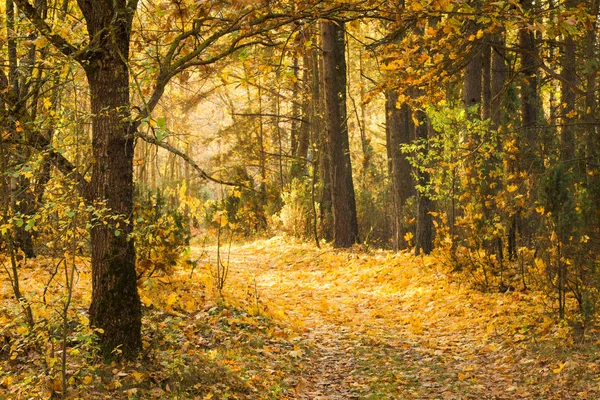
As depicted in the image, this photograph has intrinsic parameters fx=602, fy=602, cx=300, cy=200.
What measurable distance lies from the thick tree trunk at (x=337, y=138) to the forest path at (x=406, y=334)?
6.08 feet

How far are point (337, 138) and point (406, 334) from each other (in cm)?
710

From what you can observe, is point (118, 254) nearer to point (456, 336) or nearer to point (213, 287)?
point (213, 287)

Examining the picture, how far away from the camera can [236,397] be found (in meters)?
5.39

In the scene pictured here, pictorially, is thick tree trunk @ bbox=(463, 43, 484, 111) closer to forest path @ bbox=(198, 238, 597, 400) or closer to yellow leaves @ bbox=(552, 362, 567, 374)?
forest path @ bbox=(198, 238, 597, 400)

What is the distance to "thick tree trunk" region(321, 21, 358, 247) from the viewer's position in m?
14.6

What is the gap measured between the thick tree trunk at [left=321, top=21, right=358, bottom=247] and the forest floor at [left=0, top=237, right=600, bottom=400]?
13.1 feet

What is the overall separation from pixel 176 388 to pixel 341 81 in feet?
37.3

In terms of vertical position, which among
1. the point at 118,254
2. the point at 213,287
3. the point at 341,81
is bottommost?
the point at 213,287

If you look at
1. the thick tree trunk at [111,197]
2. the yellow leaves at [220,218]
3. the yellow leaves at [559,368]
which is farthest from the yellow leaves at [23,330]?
the yellow leaves at [559,368]

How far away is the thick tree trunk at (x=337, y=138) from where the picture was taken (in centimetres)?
1465

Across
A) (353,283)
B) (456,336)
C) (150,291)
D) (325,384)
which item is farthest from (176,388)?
(353,283)

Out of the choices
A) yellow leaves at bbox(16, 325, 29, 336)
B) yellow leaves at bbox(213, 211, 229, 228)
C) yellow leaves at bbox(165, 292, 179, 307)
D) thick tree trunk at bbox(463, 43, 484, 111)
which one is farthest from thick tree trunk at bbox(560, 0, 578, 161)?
yellow leaves at bbox(16, 325, 29, 336)

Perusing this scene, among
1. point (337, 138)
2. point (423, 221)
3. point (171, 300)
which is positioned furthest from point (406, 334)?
point (337, 138)

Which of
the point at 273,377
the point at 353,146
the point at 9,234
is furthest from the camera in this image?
the point at 353,146
